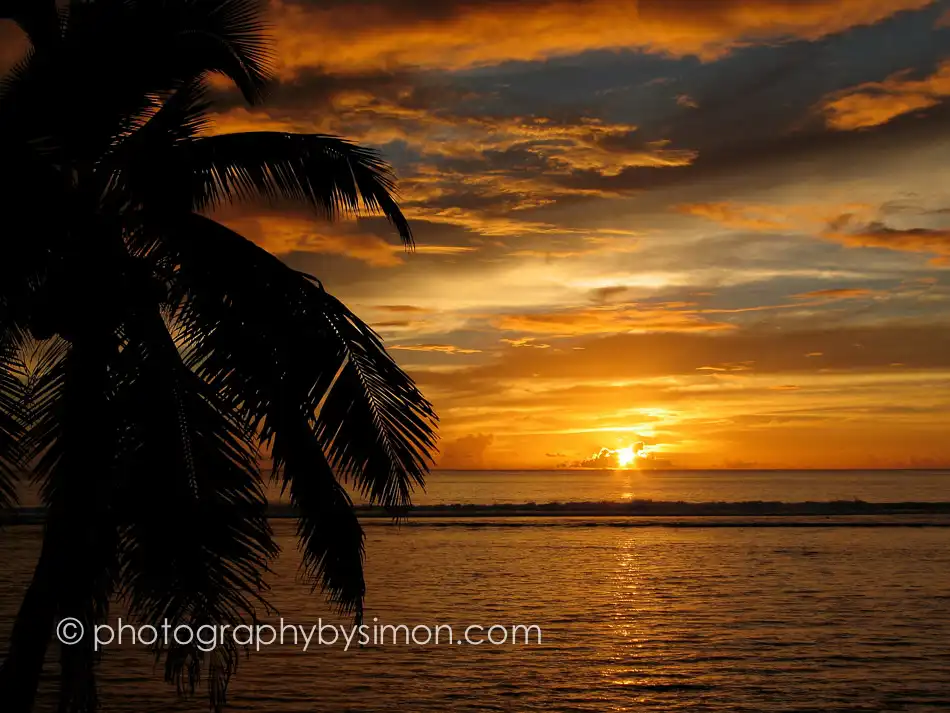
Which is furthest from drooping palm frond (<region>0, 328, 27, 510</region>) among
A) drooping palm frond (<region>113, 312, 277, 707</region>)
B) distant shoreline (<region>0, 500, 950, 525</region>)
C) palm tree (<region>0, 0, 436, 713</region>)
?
distant shoreline (<region>0, 500, 950, 525</region>)

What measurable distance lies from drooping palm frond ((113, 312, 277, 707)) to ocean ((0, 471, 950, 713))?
8.03 m

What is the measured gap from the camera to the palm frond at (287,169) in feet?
30.5

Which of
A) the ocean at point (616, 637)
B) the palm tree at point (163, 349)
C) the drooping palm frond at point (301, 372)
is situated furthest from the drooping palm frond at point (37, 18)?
the ocean at point (616, 637)

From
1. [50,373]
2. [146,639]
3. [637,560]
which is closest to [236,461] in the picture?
[50,373]

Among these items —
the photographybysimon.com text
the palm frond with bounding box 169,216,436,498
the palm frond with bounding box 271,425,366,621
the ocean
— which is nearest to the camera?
the palm frond with bounding box 169,216,436,498

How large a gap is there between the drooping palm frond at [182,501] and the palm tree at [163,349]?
0.8 inches

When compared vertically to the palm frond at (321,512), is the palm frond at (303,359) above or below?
above

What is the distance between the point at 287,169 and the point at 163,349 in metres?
2.43

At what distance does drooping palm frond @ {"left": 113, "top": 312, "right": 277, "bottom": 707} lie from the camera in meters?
7.66

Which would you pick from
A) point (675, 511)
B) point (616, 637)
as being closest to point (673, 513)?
point (675, 511)

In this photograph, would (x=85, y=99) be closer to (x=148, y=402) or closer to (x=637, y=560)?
(x=148, y=402)

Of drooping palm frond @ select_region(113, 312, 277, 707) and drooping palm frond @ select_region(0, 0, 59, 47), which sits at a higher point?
drooping palm frond @ select_region(0, 0, 59, 47)

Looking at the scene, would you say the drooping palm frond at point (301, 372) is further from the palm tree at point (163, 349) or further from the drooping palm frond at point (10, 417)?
the drooping palm frond at point (10, 417)

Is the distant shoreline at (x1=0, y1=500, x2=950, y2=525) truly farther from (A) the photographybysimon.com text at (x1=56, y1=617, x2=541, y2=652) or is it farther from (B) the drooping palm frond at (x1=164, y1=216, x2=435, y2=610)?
(B) the drooping palm frond at (x1=164, y1=216, x2=435, y2=610)
